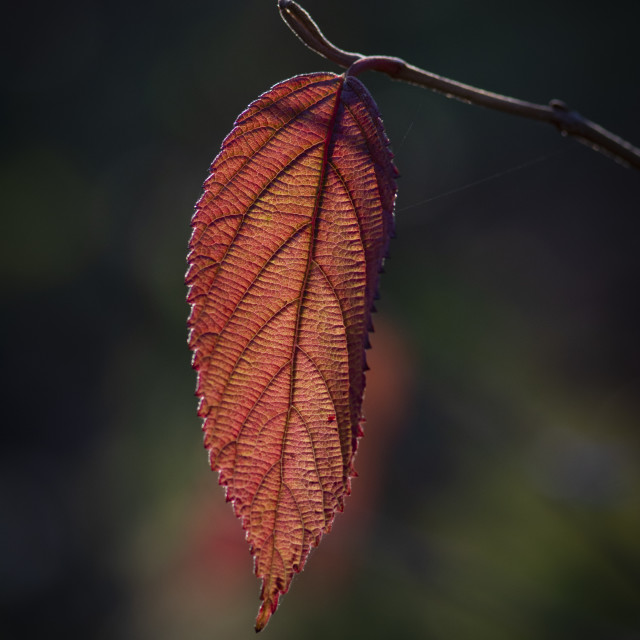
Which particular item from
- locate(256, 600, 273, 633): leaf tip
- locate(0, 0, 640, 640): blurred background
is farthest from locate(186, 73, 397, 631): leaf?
locate(0, 0, 640, 640): blurred background

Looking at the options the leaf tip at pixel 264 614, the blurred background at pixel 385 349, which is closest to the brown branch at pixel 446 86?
A: the leaf tip at pixel 264 614

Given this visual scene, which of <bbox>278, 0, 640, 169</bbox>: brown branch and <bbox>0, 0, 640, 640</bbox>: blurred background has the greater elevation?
<bbox>278, 0, 640, 169</bbox>: brown branch

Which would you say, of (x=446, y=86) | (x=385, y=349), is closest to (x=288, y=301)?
(x=446, y=86)

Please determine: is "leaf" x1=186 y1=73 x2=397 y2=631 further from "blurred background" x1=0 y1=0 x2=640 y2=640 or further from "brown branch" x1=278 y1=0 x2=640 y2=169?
"blurred background" x1=0 y1=0 x2=640 y2=640

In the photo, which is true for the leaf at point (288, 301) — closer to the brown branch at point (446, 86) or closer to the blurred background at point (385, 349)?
the brown branch at point (446, 86)

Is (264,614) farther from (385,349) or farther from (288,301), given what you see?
(385,349)

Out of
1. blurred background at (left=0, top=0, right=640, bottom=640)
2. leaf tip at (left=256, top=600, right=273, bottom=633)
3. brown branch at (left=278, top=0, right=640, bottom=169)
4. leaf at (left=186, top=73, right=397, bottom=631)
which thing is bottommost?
blurred background at (left=0, top=0, right=640, bottom=640)

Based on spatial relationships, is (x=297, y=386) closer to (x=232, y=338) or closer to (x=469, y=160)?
(x=232, y=338)

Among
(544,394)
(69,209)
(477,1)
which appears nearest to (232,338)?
(544,394)
